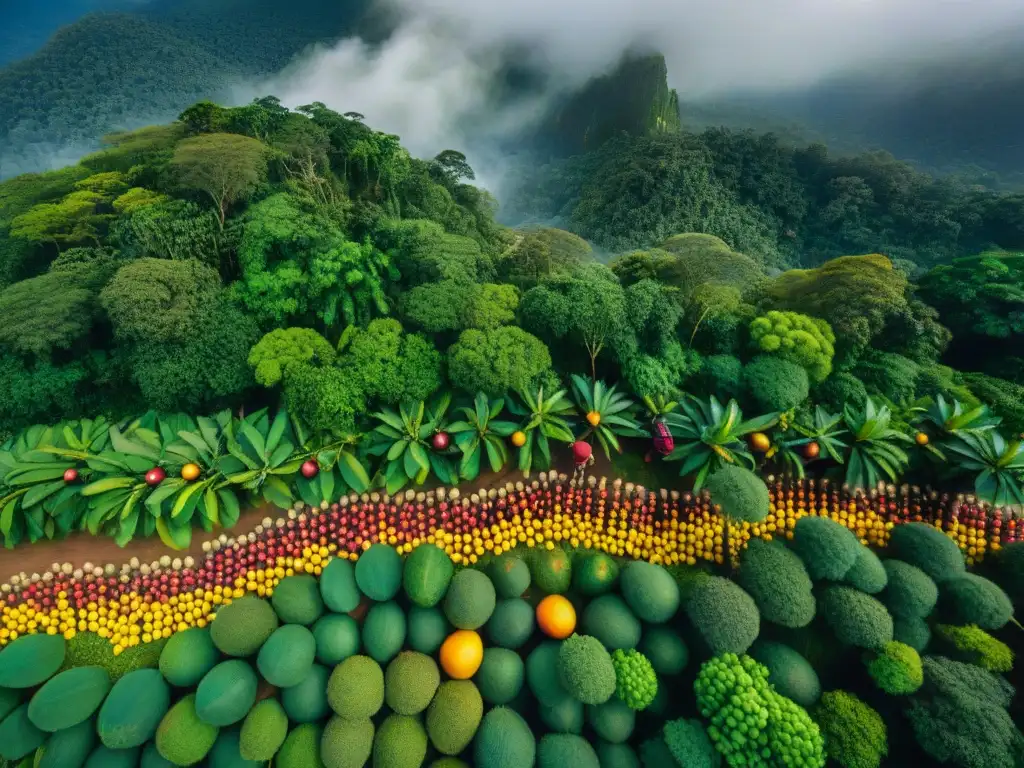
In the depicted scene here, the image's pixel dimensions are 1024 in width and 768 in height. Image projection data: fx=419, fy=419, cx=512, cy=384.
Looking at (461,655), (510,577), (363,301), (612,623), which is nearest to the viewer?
(461,655)

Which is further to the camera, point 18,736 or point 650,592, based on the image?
point 650,592

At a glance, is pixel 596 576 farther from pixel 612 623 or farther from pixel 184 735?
pixel 184 735

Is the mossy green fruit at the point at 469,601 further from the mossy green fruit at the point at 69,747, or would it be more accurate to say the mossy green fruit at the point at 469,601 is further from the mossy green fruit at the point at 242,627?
the mossy green fruit at the point at 69,747

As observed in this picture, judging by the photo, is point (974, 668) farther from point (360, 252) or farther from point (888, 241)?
point (888, 241)

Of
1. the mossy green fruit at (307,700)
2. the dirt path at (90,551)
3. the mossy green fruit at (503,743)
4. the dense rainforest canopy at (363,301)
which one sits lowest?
the mossy green fruit at (503,743)

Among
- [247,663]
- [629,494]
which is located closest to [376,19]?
[629,494]

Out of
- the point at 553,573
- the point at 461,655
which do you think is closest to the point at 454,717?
the point at 461,655

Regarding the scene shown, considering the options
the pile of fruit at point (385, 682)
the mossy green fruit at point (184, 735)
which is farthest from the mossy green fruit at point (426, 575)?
the mossy green fruit at point (184, 735)
